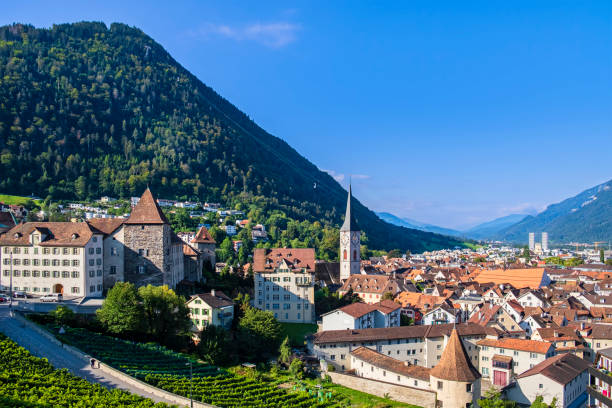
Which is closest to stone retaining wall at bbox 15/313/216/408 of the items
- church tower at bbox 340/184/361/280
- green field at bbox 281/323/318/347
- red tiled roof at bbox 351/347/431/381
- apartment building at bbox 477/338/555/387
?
red tiled roof at bbox 351/347/431/381

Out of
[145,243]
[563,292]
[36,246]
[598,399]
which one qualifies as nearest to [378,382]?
[598,399]

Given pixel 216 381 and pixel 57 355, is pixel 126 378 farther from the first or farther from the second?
pixel 216 381

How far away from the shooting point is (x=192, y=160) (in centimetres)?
19912

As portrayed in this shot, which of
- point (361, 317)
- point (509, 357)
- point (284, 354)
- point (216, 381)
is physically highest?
point (361, 317)

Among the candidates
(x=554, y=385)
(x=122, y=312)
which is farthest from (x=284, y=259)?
(x=554, y=385)

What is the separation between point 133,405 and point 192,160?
17197cm

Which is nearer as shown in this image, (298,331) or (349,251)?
(298,331)

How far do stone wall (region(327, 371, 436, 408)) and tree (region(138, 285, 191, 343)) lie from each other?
1572cm

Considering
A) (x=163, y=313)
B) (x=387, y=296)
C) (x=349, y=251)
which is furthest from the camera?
(x=349, y=251)

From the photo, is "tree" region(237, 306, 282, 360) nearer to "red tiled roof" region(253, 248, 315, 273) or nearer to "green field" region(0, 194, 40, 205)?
"red tiled roof" region(253, 248, 315, 273)

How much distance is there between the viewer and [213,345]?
51.6 metres

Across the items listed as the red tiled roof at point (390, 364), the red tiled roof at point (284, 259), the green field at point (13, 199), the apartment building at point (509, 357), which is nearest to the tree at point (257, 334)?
the red tiled roof at point (390, 364)

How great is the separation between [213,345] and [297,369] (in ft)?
27.8

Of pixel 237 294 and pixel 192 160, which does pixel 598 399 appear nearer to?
pixel 237 294
